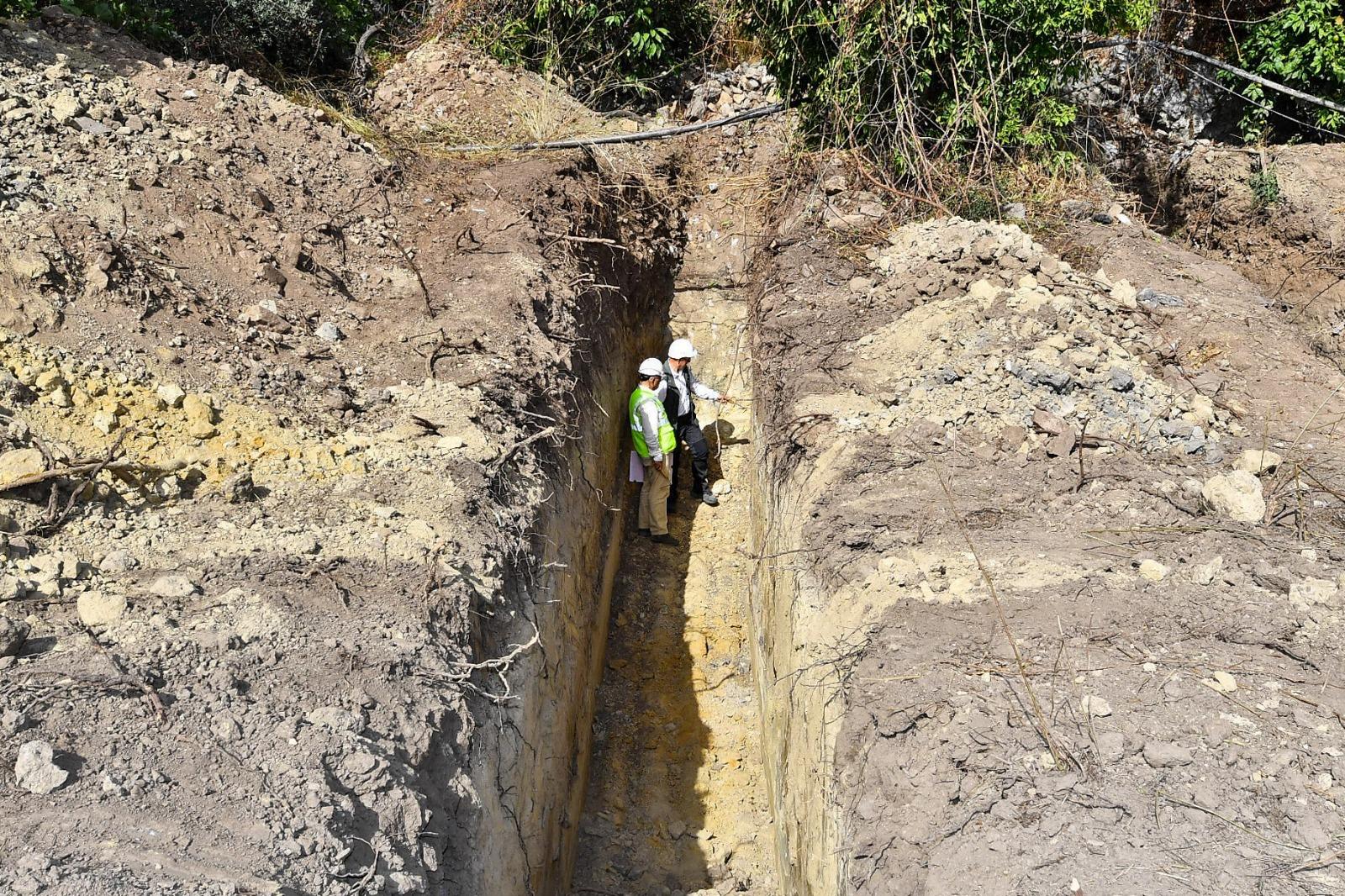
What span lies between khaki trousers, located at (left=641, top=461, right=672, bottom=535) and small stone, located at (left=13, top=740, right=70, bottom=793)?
5.10m

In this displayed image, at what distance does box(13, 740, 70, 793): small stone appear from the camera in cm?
293

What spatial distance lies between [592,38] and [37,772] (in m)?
9.59

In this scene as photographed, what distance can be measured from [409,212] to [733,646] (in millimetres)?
4310

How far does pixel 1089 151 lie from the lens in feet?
34.9

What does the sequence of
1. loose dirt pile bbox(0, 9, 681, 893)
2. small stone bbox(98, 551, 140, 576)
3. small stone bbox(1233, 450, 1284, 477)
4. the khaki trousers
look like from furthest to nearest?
the khaki trousers, small stone bbox(1233, 450, 1284, 477), small stone bbox(98, 551, 140, 576), loose dirt pile bbox(0, 9, 681, 893)

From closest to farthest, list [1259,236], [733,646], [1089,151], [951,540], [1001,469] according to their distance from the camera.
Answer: [951,540], [1001,469], [733,646], [1259,236], [1089,151]

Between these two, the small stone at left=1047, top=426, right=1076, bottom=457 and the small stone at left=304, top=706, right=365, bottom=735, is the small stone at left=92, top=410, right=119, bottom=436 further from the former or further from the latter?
the small stone at left=1047, top=426, right=1076, bottom=457

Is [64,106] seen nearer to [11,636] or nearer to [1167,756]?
[11,636]

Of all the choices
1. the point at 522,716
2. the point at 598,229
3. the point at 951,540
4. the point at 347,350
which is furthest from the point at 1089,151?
the point at 522,716

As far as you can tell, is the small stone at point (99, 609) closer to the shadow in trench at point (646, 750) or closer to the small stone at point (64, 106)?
the shadow in trench at point (646, 750)

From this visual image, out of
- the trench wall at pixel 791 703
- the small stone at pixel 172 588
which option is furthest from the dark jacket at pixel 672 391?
the small stone at pixel 172 588

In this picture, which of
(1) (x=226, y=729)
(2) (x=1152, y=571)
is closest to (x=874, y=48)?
(2) (x=1152, y=571)

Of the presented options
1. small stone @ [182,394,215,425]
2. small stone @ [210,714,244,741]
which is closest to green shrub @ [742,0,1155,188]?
small stone @ [182,394,215,425]

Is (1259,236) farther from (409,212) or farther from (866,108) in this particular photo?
(409,212)
